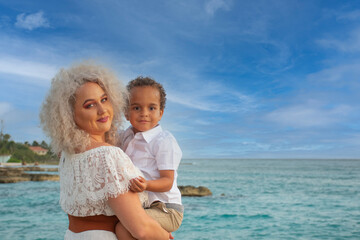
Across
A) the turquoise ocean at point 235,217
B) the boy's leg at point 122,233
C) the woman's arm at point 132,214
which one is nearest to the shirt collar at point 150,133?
the woman's arm at point 132,214

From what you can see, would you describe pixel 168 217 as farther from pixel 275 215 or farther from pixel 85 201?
pixel 275 215

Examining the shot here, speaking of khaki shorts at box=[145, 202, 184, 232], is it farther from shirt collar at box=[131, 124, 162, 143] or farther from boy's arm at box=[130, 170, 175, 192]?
shirt collar at box=[131, 124, 162, 143]

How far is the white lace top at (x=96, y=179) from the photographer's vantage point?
2.16m

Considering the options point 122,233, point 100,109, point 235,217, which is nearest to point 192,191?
point 235,217

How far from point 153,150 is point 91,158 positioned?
505mm

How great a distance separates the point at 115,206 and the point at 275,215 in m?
20.4

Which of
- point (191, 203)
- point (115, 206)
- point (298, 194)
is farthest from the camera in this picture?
point (298, 194)

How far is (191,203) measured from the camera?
2284cm

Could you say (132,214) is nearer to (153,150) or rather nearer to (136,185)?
(136,185)

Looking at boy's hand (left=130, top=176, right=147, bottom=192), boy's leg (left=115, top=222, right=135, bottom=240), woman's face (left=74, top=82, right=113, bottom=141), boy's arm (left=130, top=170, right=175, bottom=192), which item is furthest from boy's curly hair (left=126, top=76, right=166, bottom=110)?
boy's leg (left=115, top=222, right=135, bottom=240)

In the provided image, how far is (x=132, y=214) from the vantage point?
2.15 meters

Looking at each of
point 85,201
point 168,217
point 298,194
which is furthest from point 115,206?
point 298,194

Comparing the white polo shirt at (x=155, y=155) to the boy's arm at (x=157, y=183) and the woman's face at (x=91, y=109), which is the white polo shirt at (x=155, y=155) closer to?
the boy's arm at (x=157, y=183)

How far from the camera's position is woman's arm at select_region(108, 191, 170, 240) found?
7.02 ft
